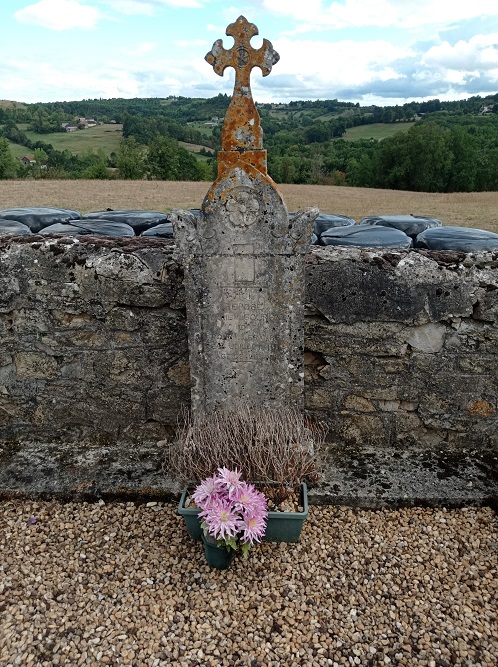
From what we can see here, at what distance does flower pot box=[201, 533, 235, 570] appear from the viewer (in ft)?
10.2

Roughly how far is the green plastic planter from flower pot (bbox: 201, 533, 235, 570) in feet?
0.58

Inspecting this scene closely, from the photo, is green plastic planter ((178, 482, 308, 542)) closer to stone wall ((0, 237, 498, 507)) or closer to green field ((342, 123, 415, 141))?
stone wall ((0, 237, 498, 507))

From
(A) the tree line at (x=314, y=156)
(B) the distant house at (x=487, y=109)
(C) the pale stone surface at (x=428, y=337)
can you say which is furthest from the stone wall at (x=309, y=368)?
(B) the distant house at (x=487, y=109)

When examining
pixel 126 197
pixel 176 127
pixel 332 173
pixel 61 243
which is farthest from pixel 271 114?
pixel 61 243

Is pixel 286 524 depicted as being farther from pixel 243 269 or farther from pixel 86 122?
pixel 86 122

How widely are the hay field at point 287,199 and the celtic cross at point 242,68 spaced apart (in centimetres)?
1597

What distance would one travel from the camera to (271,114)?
67.8 m

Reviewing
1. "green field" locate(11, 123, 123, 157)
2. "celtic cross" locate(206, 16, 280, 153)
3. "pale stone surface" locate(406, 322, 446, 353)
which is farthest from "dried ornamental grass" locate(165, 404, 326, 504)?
"green field" locate(11, 123, 123, 157)

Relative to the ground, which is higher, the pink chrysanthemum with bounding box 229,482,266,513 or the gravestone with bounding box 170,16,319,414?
the gravestone with bounding box 170,16,319,414

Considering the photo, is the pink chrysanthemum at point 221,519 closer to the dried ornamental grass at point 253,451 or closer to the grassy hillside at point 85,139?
the dried ornamental grass at point 253,451

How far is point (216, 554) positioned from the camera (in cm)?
315

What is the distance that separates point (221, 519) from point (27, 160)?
46.5 meters

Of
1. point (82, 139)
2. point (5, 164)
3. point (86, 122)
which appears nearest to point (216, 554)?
point (5, 164)

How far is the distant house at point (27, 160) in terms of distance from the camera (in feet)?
136
